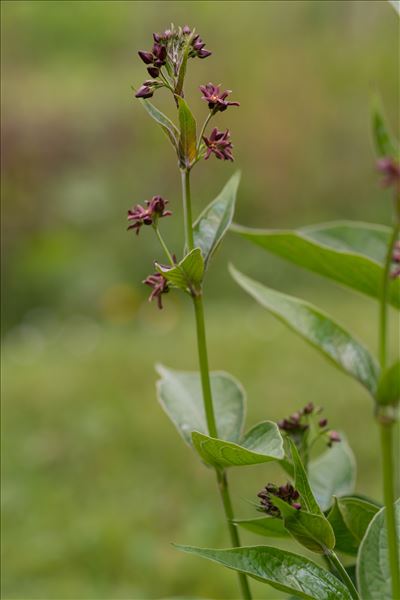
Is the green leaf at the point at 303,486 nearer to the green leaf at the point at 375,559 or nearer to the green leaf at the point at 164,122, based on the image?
the green leaf at the point at 375,559

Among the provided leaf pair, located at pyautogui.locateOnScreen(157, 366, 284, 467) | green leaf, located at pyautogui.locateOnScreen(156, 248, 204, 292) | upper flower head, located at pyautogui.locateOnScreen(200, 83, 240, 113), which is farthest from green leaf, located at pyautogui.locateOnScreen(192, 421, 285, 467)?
upper flower head, located at pyautogui.locateOnScreen(200, 83, 240, 113)

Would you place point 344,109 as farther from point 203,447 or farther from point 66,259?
point 203,447

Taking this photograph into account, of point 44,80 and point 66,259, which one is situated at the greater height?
point 44,80

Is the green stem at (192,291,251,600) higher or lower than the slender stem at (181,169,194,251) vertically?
lower

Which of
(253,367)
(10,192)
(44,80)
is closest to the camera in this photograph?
(253,367)

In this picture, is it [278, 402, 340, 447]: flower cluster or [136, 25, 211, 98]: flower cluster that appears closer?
[136, 25, 211, 98]: flower cluster

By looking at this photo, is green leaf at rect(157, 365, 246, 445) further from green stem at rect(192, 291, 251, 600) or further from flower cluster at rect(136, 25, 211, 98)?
flower cluster at rect(136, 25, 211, 98)

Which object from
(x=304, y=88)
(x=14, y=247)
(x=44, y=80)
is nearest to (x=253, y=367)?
(x=14, y=247)
